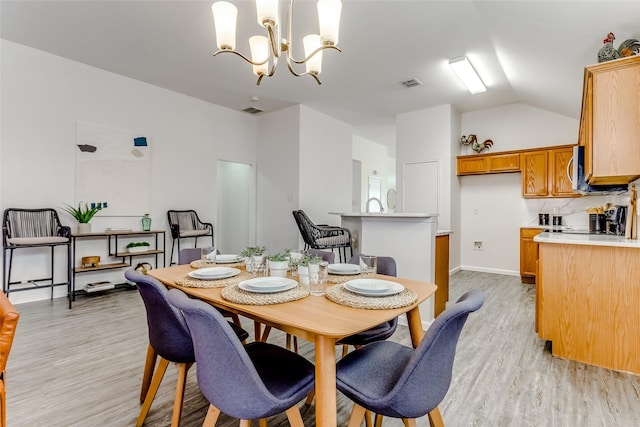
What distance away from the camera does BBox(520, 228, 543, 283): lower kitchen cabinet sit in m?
4.77

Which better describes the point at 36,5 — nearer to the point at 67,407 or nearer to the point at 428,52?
the point at 67,407

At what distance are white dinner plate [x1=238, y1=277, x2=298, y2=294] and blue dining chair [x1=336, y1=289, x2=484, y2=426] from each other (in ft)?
1.39

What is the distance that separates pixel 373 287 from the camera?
→ 1447 mm

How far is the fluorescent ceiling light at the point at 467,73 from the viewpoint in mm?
3828

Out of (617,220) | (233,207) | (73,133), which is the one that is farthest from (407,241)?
(233,207)

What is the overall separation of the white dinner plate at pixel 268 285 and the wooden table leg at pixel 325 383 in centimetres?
41

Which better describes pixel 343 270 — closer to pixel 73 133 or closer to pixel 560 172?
pixel 73 133

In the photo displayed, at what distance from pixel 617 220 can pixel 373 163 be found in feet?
20.6

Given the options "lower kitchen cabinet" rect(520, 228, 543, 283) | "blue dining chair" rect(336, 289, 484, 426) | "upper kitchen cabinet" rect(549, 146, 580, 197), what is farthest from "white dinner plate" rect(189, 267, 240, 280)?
"upper kitchen cabinet" rect(549, 146, 580, 197)

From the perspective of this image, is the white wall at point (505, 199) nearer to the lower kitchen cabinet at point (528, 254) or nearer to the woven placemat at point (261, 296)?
the lower kitchen cabinet at point (528, 254)

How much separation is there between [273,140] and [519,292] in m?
4.59

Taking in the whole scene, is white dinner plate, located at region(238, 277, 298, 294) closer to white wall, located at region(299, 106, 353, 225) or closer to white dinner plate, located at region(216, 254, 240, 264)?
white dinner plate, located at region(216, 254, 240, 264)

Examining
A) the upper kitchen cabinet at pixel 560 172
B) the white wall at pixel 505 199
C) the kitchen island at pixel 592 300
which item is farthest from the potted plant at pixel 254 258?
the white wall at pixel 505 199

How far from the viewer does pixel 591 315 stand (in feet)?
7.45
